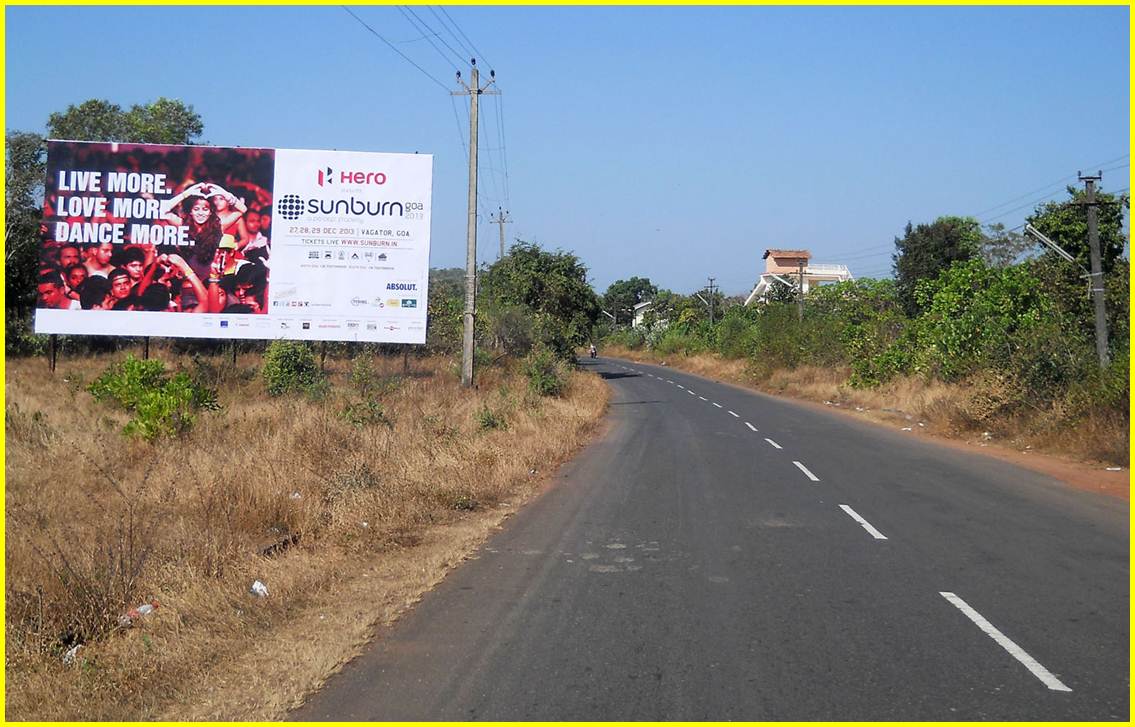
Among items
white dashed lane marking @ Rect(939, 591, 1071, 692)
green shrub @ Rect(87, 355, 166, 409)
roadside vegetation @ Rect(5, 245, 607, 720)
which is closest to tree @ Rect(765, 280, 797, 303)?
roadside vegetation @ Rect(5, 245, 607, 720)

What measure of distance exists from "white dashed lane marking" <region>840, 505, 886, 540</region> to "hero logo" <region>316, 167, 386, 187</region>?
16501 mm

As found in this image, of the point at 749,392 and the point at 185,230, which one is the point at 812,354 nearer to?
the point at 749,392

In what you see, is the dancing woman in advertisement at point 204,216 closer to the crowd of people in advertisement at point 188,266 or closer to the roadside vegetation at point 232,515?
the crowd of people in advertisement at point 188,266

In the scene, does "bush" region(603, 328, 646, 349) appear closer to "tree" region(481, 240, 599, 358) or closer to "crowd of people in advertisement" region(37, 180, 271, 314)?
"tree" region(481, 240, 599, 358)

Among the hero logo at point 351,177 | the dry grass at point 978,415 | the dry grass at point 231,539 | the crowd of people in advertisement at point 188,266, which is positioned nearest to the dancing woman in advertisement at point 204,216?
the crowd of people in advertisement at point 188,266

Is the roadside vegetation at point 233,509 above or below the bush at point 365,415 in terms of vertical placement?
below

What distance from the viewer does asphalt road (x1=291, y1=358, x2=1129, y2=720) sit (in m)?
5.28

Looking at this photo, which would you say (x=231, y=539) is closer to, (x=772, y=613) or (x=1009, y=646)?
(x=772, y=613)

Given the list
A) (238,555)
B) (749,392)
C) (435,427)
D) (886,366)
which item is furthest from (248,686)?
(749,392)

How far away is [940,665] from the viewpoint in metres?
5.84

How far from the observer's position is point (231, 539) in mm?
8719

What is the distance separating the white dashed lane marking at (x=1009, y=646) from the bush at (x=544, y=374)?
20.1 metres

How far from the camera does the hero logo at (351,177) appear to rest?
2423 cm

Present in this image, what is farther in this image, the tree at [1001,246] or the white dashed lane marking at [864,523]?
the tree at [1001,246]
